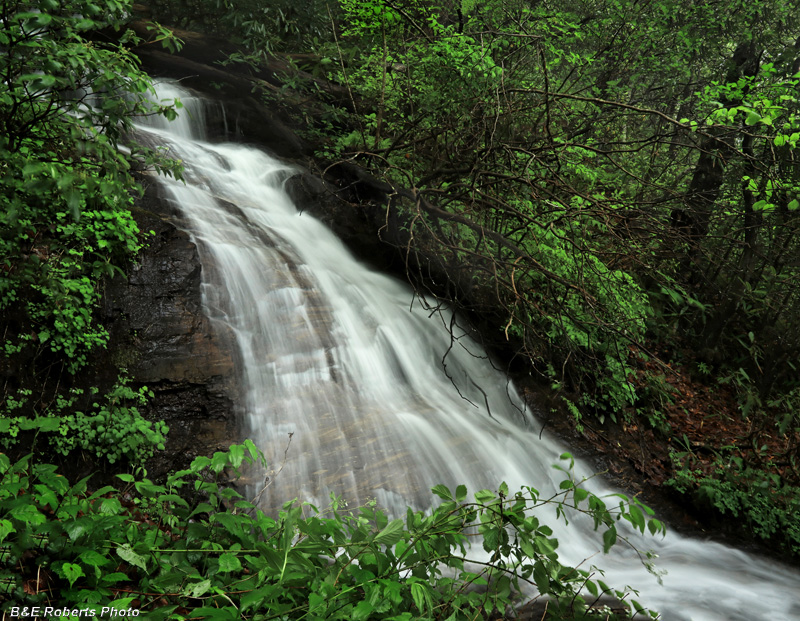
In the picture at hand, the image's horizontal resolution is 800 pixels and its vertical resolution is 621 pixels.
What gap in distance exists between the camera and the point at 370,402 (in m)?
5.71

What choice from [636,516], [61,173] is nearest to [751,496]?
[636,516]

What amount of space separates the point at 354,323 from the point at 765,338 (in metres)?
7.26

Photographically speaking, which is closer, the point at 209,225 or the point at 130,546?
the point at 130,546

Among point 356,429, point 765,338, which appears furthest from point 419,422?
point 765,338

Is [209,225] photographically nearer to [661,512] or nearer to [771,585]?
[661,512]

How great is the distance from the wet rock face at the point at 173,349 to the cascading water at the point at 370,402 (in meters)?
0.23

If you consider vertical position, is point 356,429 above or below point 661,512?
above

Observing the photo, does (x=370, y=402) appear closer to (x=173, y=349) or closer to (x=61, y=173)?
(x=173, y=349)

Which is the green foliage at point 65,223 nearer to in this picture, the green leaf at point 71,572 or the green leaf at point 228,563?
the green leaf at point 71,572

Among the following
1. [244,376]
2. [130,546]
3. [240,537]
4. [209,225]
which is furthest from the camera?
[209,225]

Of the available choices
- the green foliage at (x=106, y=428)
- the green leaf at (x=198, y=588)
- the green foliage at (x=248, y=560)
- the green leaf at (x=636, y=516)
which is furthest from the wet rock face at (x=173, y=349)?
the green leaf at (x=636, y=516)

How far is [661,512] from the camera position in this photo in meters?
6.44

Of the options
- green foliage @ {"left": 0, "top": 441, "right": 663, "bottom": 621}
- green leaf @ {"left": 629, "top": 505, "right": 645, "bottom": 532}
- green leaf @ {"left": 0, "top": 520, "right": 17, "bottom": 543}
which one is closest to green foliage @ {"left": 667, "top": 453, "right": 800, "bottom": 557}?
green foliage @ {"left": 0, "top": 441, "right": 663, "bottom": 621}

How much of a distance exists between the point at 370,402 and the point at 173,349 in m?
2.11
